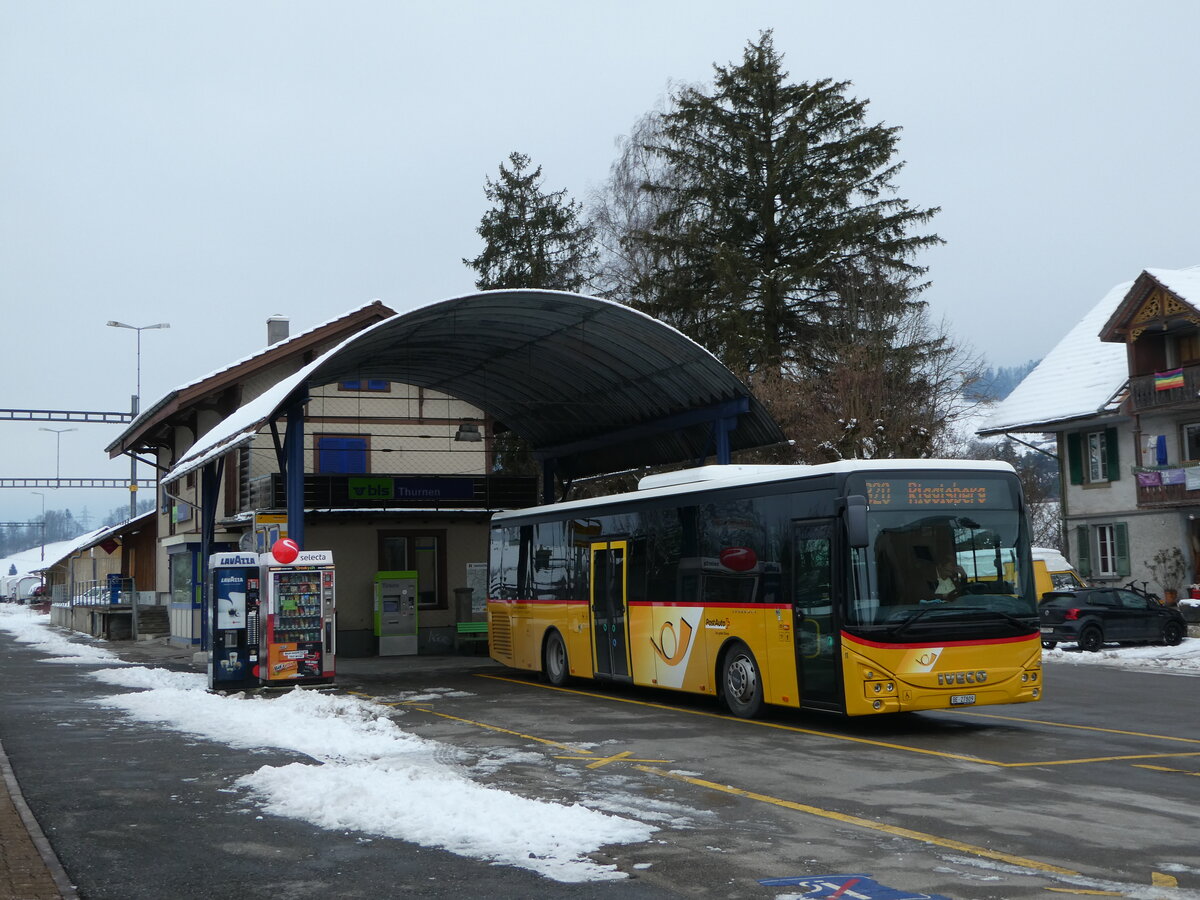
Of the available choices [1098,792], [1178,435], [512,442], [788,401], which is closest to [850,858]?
[1098,792]

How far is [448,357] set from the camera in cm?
2748

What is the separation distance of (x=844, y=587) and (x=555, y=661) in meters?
8.41

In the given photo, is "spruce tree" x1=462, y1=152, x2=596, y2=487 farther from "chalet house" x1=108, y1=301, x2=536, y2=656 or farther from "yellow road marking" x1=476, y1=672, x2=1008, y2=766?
"yellow road marking" x1=476, y1=672, x2=1008, y2=766

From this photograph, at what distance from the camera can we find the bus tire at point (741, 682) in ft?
51.4

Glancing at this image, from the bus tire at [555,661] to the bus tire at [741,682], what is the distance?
196 inches

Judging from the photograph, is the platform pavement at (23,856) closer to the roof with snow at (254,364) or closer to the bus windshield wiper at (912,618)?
the bus windshield wiper at (912,618)

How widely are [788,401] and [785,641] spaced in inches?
870

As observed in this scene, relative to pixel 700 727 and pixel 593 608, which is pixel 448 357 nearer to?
pixel 593 608

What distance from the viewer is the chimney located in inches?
1645

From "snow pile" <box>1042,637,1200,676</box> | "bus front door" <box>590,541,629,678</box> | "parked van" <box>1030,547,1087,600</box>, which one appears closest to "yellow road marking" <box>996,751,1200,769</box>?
"bus front door" <box>590,541,629,678</box>

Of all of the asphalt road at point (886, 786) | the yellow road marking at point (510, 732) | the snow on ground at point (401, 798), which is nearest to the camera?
the asphalt road at point (886, 786)

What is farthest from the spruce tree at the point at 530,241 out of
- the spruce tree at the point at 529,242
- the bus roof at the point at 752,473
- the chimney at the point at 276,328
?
the bus roof at the point at 752,473

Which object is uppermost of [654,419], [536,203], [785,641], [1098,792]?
[536,203]

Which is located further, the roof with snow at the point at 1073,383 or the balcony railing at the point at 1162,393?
the roof with snow at the point at 1073,383
